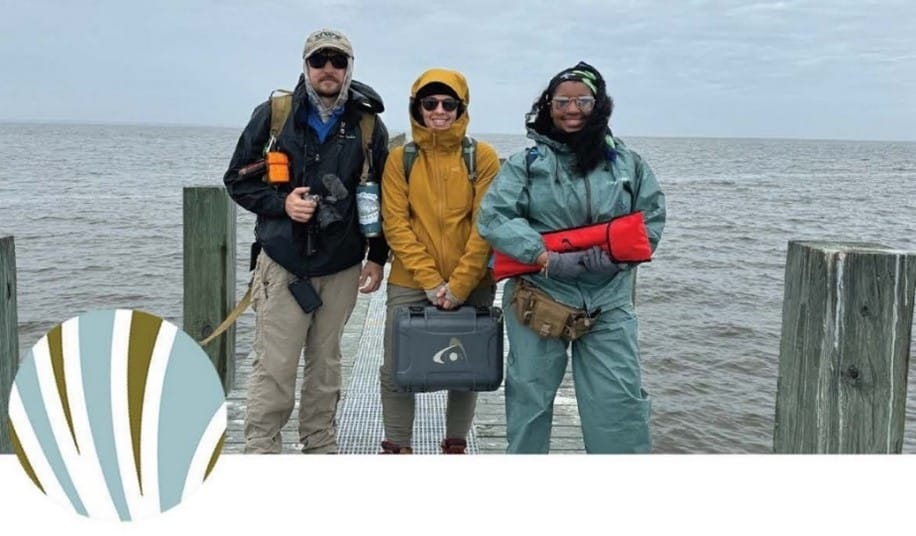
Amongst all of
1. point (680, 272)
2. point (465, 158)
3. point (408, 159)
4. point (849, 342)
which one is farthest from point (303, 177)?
point (680, 272)

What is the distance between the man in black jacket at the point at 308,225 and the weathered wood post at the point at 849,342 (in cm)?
185

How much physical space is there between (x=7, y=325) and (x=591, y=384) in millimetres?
2355

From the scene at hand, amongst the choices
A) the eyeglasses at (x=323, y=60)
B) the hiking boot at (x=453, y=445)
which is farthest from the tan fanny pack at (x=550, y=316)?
the eyeglasses at (x=323, y=60)

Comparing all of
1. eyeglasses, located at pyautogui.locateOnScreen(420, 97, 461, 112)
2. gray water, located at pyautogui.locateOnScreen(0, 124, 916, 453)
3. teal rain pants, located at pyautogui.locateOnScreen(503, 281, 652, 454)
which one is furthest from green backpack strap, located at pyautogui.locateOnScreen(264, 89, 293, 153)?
gray water, located at pyautogui.locateOnScreen(0, 124, 916, 453)

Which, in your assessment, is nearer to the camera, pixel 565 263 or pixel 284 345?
pixel 565 263

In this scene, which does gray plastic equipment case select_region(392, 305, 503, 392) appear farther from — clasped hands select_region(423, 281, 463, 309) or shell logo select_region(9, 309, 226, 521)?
shell logo select_region(9, 309, 226, 521)

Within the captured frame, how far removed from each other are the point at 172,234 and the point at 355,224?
15837 mm

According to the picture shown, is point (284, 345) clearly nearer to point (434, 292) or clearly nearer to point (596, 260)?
point (434, 292)

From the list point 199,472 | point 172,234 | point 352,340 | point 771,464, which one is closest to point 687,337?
point 352,340

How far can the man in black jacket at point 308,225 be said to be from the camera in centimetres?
343

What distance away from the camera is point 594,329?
10.7 feet

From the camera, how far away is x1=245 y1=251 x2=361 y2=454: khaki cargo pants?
3.57 metres

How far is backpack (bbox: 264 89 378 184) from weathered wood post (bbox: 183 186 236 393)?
1.10 meters

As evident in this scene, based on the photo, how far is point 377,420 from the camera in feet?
16.2
